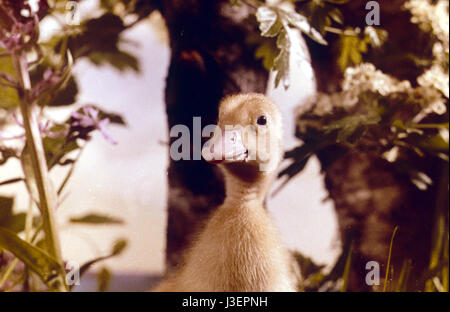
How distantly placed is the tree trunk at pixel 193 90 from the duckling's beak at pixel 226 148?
57 millimetres

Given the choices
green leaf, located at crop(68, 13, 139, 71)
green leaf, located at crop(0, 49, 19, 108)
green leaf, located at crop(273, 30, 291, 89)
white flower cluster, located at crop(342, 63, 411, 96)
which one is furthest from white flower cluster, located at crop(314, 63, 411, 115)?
green leaf, located at crop(0, 49, 19, 108)

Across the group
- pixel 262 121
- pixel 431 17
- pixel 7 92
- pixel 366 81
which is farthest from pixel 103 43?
pixel 431 17

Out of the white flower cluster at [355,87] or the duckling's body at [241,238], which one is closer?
the duckling's body at [241,238]

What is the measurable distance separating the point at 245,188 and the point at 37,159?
225 millimetres

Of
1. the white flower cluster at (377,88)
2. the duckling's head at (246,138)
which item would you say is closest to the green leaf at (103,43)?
the duckling's head at (246,138)

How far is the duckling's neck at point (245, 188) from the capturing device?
0.46m

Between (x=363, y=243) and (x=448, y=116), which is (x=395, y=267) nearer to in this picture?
(x=363, y=243)

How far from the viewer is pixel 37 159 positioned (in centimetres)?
49

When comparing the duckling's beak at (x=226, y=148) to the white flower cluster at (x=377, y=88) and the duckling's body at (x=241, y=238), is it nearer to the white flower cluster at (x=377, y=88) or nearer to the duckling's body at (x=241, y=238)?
the duckling's body at (x=241, y=238)

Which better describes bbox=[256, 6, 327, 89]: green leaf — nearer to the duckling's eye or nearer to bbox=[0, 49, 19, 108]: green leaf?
the duckling's eye

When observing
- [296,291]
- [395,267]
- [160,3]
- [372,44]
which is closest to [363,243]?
[395,267]

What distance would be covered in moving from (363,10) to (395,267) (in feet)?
1.11

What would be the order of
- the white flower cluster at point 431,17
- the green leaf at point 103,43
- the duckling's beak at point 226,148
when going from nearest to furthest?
the duckling's beak at point 226,148 → the green leaf at point 103,43 → the white flower cluster at point 431,17

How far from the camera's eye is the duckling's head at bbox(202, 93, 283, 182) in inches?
16.7
